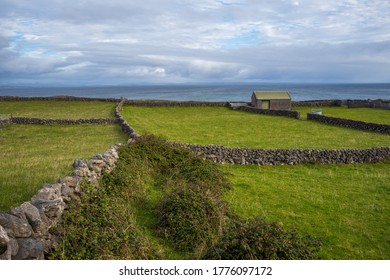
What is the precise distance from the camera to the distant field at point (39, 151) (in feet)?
36.6

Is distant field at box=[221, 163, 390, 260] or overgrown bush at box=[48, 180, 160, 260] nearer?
overgrown bush at box=[48, 180, 160, 260]

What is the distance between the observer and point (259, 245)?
23.6 feet

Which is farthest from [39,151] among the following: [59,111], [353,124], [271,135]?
[353,124]

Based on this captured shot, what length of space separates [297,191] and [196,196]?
5618mm

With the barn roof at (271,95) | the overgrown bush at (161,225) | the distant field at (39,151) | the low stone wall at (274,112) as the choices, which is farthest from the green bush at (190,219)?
the barn roof at (271,95)

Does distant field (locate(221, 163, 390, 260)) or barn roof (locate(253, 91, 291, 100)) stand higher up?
barn roof (locate(253, 91, 291, 100))

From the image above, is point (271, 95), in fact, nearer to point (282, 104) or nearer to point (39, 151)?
point (282, 104)

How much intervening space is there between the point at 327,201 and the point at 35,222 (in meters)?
10.3

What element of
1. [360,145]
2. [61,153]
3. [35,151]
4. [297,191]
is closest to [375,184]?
[297,191]

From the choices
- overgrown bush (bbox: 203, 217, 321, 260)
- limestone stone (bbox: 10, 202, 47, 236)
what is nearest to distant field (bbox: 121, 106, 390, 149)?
overgrown bush (bbox: 203, 217, 321, 260)

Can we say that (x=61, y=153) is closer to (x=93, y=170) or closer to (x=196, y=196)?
(x=93, y=170)

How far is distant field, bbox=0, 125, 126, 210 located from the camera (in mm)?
11141

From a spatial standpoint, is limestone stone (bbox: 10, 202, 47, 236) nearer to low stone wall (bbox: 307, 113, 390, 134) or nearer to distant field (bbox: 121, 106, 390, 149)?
distant field (bbox: 121, 106, 390, 149)

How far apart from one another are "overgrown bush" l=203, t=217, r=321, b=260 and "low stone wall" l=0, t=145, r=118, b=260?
10.6 ft
